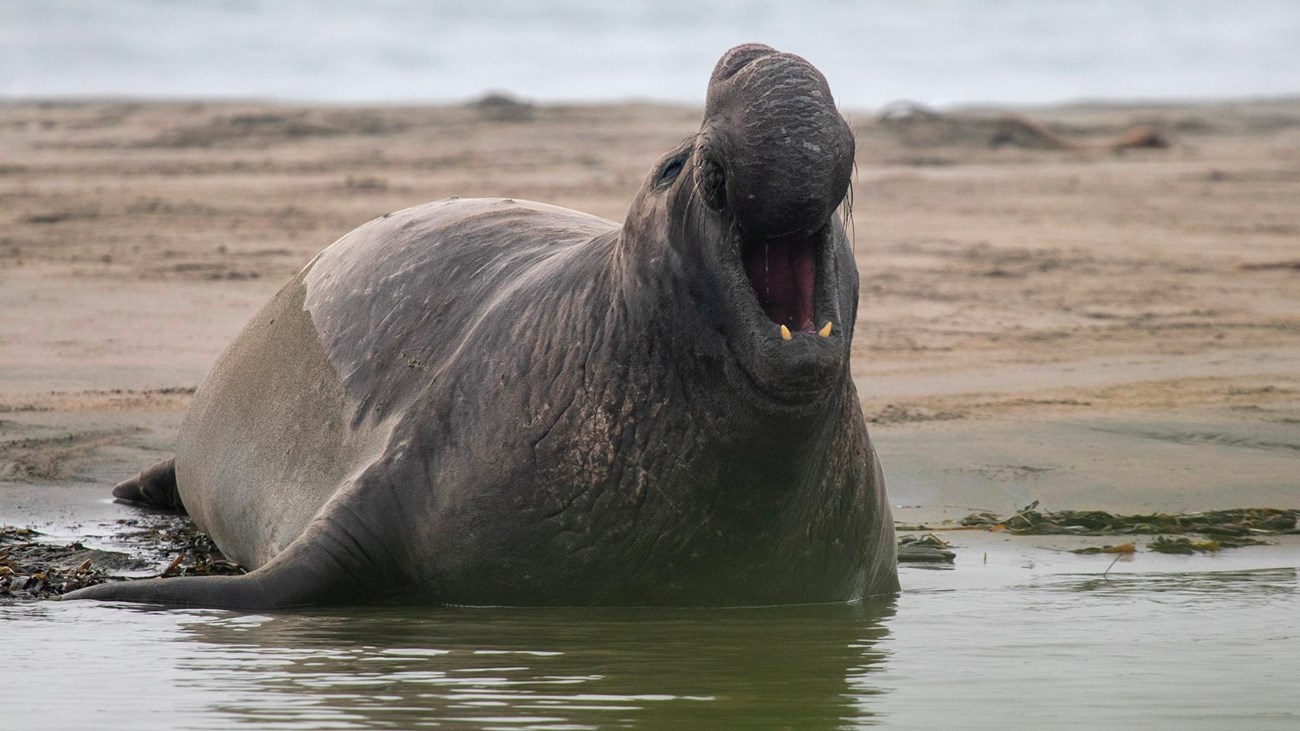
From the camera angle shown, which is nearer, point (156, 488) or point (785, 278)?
point (785, 278)

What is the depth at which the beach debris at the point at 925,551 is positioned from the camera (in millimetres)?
5977

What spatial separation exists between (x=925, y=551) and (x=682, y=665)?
6.26ft

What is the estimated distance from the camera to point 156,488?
273 inches

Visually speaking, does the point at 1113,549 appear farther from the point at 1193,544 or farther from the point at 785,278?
the point at 785,278

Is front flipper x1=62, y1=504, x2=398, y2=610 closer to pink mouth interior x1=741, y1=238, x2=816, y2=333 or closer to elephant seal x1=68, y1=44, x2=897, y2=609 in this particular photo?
elephant seal x1=68, y1=44, x2=897, y2=609

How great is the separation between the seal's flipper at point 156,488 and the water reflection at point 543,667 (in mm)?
2114

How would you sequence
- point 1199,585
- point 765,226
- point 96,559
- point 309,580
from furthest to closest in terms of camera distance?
1. point 96,559
2. point 1199,585
3. point 309,580
4. point 765,226

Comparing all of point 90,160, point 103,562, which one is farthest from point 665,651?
point 90,160

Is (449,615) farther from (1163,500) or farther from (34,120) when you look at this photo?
(34,120)

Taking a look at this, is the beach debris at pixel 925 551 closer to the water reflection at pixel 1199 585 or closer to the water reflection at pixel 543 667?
the water reflection at pixel 1199 585

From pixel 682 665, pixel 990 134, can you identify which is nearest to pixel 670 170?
pixel 682 665

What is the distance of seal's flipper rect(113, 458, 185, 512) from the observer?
6895 mm

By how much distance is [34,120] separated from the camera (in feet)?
93.1

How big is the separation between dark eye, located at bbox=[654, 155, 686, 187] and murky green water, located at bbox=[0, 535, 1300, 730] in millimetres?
1052
